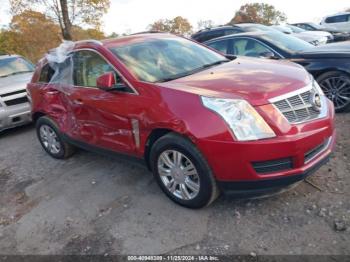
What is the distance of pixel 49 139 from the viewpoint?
5.40 meters

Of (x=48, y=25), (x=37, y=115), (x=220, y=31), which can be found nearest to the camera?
(x=37, y=115)

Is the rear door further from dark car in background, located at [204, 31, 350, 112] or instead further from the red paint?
dark car in background, located at [204, 31, 350, 112]

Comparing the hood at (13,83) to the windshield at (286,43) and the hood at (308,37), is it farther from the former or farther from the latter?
the hood at (308,37)

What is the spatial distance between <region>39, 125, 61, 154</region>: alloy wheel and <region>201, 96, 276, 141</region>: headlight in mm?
3172

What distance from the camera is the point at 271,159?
9.39 ft

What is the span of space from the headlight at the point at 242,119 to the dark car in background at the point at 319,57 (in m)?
3.04

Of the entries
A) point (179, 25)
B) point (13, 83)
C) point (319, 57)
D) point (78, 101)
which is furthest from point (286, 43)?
point (179, 25)

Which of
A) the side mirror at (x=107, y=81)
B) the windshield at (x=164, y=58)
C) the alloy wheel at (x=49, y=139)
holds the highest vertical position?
the windshield at (x=164, y=58)

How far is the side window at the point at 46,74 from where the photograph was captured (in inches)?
200

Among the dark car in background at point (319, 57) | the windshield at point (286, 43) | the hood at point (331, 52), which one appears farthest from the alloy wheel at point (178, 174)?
the windshield at point (286, 43)

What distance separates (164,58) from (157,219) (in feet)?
5.93

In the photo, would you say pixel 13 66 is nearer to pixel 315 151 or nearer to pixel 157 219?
pixel 157 219

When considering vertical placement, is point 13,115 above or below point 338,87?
below

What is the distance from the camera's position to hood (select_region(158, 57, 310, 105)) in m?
3.00
